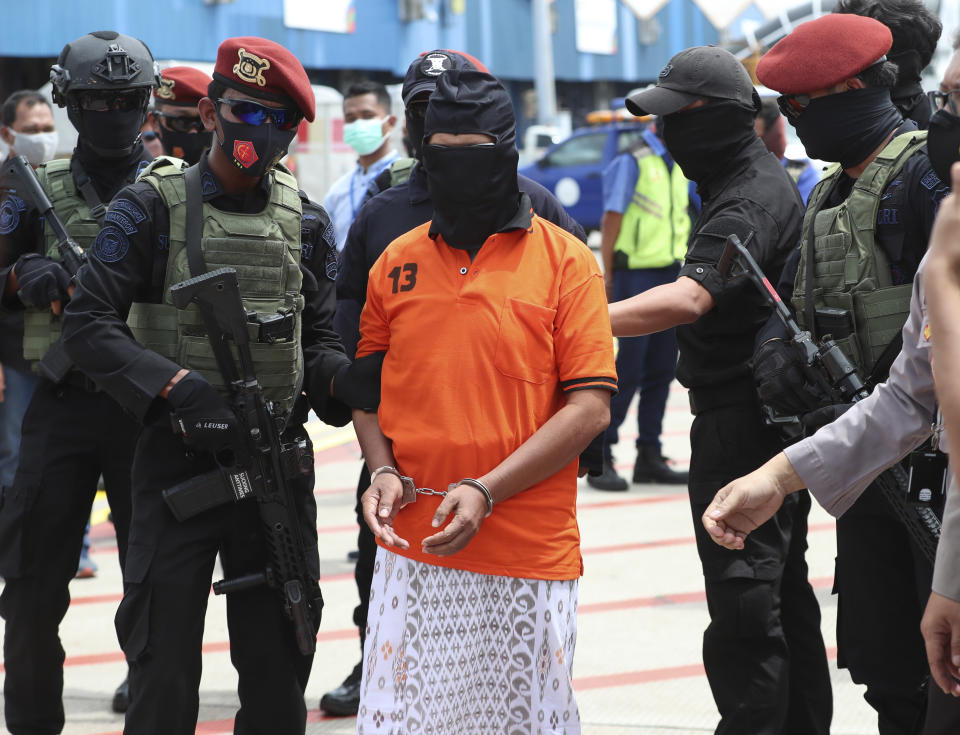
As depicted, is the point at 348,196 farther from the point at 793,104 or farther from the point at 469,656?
the point at 469,656

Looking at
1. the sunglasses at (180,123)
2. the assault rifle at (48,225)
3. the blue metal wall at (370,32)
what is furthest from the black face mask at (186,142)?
the blue metal wall at (370,32)

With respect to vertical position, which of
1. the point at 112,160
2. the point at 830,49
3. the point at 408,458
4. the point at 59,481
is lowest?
the point at 59,481

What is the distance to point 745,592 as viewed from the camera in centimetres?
354

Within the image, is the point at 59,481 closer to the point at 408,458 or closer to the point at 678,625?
the point at 408,458

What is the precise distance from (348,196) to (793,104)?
4.15 meters

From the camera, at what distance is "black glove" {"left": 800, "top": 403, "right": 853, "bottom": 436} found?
3.18 metres

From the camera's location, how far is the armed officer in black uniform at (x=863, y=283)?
323cm

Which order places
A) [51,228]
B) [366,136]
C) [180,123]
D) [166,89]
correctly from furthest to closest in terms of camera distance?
[366,136]
[180,123]
[166,89]
[51,228]

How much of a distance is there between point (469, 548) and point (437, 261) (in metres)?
0.64

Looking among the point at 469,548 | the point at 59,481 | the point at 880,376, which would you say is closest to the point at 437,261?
the point at 469,548

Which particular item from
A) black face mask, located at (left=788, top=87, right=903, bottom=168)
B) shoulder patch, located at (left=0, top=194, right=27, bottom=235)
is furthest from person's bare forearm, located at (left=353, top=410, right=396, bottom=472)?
shoulder patch, located at (left=0, top=194, right=27, bottom=235)

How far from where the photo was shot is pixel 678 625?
5395 mm

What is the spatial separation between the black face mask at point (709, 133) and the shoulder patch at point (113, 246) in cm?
151

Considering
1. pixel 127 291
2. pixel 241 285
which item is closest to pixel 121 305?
pixel 127 291
